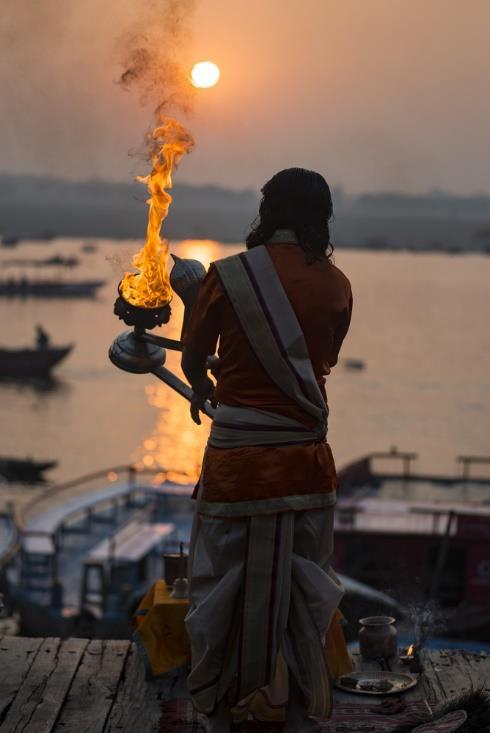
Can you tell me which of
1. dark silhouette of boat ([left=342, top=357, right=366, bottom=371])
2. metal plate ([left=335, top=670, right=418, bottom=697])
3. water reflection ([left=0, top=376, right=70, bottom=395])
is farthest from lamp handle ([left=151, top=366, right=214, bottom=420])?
dark silhouette of boat ([left=342, top=357, right=366, bottom=371])

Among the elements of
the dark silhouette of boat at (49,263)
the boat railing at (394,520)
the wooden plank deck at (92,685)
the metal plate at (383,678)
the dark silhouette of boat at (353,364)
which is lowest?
the boat railing at (394,520)

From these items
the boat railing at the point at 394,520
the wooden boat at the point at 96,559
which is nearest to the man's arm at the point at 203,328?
the wooden boat at the point at 96,559

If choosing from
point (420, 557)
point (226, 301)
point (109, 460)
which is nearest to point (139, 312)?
point (226, 301)

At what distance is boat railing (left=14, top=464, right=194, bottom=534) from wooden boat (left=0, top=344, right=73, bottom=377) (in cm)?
2402

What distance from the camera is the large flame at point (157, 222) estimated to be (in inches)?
223

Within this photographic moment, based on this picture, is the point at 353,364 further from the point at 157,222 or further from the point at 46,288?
the point at 157,222

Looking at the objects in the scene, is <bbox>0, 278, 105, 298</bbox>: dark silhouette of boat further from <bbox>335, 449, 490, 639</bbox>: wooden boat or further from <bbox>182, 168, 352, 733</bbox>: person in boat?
<bbox>182, 168, 352, 733</bbox>: person in boat

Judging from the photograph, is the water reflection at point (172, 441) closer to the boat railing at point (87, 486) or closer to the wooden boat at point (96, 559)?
the boat railing at point (87, 486)

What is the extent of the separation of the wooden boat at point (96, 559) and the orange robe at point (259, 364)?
12412 mm

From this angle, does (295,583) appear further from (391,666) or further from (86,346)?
(86,346)

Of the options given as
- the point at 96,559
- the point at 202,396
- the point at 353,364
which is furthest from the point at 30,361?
the point at 202,396

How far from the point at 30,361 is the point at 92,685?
65811 millimetres

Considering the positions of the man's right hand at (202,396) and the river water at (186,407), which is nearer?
the man's right hand at (202,396)

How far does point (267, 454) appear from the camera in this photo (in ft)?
16.7
